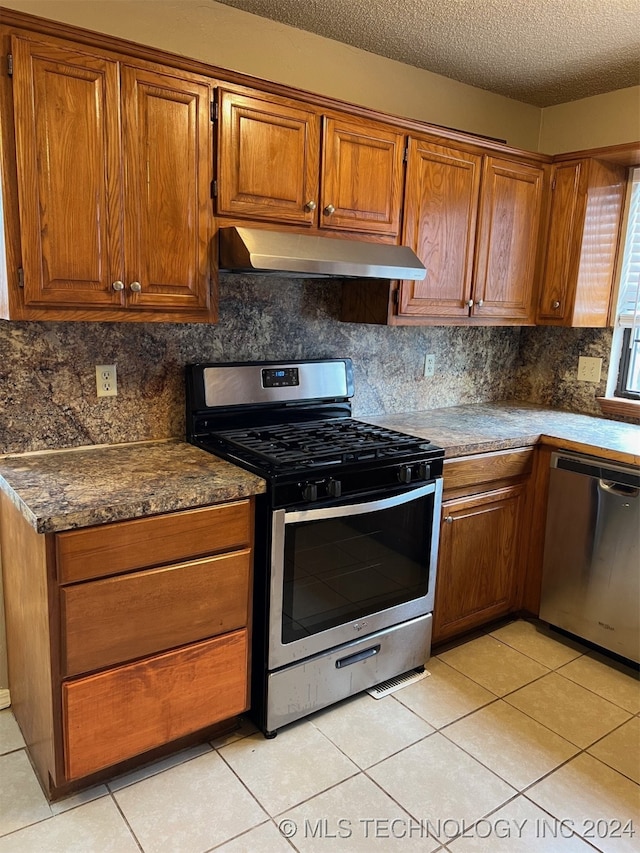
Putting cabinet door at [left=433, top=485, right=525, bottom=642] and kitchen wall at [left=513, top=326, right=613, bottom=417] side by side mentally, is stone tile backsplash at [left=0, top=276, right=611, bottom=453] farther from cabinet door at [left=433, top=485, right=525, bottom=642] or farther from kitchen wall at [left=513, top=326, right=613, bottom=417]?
cabinet door at [left=433, top=485, right=525, bottom=642]

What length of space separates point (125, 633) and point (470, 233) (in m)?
2.09

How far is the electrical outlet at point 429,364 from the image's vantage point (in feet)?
10.1

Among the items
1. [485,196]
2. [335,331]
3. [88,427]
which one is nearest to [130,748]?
[88,427]

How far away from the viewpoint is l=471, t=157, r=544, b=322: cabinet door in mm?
2756

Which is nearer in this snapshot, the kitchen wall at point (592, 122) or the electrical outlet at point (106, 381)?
the electrical outlet at point (106, 381)

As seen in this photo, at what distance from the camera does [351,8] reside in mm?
2221

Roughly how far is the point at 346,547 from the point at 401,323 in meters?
0.98

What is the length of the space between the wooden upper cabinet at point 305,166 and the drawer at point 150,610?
117cm

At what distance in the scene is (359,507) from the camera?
82.2 inches

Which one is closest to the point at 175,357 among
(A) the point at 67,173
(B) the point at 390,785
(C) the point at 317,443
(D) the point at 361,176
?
(C) the point at 317,443

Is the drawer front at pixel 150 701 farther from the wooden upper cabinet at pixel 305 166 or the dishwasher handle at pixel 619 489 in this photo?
the dishwasher handle at pixel 619 489

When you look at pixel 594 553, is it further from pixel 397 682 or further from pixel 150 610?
pixel 150 610

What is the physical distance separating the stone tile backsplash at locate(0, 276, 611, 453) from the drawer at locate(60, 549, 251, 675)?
658 mm

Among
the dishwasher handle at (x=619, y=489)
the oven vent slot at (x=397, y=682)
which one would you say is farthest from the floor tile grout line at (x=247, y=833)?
the dishwasher handle at (x=619, y=489)
